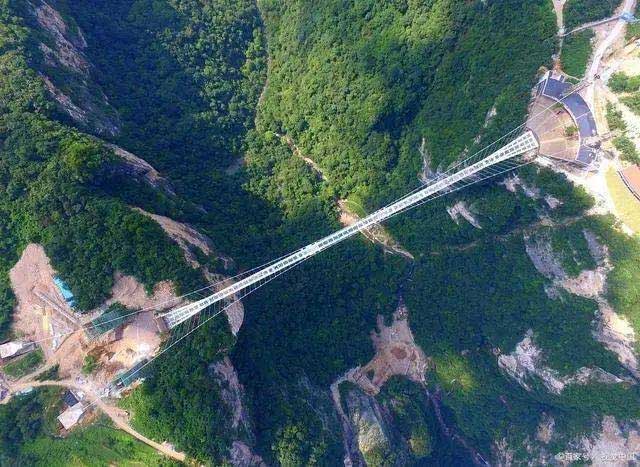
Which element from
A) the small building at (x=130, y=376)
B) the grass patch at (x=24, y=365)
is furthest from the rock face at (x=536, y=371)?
the grass patch at (x=24, y=365)

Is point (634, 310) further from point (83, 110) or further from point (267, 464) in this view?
point (83, 110)

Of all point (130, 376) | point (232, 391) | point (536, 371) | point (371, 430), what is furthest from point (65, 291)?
point (536, 371)

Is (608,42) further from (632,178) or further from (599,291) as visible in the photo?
(599,291)

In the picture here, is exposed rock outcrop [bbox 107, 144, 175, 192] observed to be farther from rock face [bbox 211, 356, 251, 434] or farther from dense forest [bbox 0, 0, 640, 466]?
rock face [bbox 211, 356, 251, 434]

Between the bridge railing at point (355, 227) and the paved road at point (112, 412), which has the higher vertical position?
the bridge railing at point (355, 227)

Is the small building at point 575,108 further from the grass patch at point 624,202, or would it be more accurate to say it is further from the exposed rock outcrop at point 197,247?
the exposed rock outcrop at point 197,247

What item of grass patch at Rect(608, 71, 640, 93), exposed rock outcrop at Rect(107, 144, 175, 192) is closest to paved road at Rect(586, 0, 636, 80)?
grass patch at Rect(608, 71, 640, 93)
